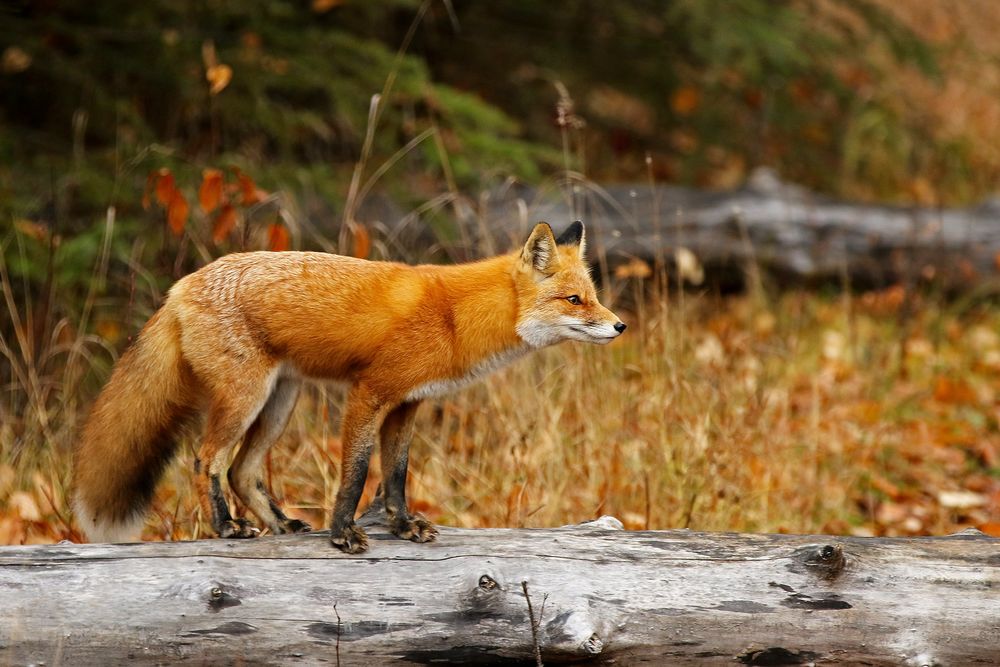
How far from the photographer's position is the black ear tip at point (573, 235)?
3.89 m

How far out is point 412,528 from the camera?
11.8ft

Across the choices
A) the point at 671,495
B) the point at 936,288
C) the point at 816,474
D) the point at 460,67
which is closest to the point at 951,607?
the point at 671,495

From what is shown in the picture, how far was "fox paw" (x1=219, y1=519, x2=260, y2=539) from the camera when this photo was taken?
360 centimetres

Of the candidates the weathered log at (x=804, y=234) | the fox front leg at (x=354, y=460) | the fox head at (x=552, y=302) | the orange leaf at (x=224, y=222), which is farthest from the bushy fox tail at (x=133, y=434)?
the weathered log at (x=804, y=234)

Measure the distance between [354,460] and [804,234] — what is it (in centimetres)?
625

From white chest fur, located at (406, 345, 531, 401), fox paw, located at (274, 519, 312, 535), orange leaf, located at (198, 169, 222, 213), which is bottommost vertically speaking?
fox paw, located at (274, 519, 312, 535)

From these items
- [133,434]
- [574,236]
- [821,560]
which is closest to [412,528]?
[133,434]

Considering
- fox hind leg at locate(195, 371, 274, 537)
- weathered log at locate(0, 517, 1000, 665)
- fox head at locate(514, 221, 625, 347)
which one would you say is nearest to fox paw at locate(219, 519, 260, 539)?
fox hind leg at locate(195, 371, 274, 537)

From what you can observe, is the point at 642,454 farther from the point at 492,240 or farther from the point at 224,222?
the point at 224,222

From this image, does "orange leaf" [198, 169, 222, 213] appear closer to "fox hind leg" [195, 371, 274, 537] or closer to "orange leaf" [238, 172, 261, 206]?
"orange leaf" [238, 172, 261, 206]

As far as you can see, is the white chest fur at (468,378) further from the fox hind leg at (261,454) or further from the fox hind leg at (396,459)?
the fox hind leg at (261,454)

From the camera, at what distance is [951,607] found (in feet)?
11.0

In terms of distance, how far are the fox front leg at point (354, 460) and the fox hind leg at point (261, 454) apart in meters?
0.41

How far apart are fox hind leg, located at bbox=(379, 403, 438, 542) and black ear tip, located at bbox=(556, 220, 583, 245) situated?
81 cm
